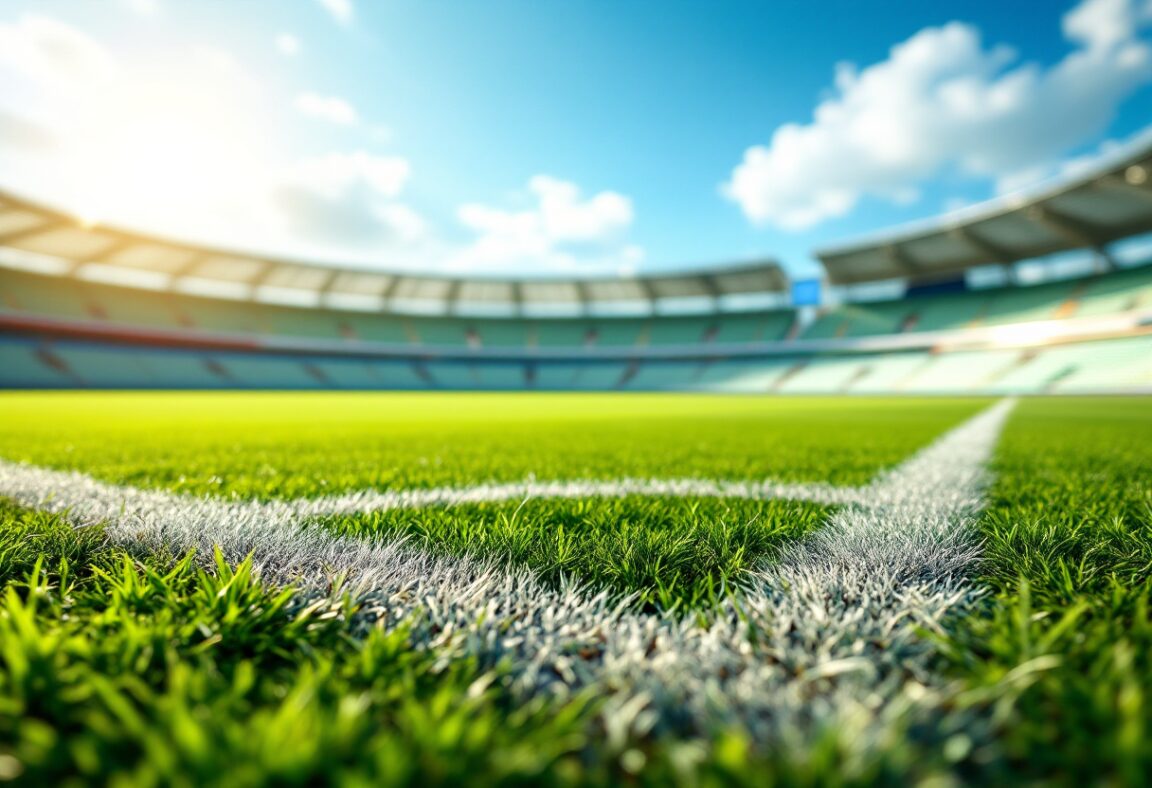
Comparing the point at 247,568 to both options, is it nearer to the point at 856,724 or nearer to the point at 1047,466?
the point at 856,724

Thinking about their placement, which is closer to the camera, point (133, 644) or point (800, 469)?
point (133, 644)

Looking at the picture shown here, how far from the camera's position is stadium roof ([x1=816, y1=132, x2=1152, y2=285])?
24062 millimetres

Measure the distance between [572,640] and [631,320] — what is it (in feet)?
166

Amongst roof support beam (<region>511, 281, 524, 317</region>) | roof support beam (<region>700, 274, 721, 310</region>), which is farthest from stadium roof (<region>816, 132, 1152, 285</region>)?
roof support beam (<region>511, 281, 524, 317</region>)

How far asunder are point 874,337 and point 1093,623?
44142mm

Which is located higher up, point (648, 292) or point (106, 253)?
point (106, 253)

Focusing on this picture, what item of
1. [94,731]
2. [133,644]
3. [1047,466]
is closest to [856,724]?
[94,731]

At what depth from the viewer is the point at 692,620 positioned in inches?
46.6

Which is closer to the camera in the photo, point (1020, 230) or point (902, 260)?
point (1020, 230)

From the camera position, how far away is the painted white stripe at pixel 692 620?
2.84 feet

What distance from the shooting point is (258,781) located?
566 millimetres

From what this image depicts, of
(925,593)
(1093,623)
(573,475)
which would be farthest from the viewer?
(573,475)

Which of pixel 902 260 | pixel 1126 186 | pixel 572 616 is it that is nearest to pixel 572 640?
pixel 572 616

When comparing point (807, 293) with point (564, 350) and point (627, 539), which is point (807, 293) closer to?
point (564, 350)
